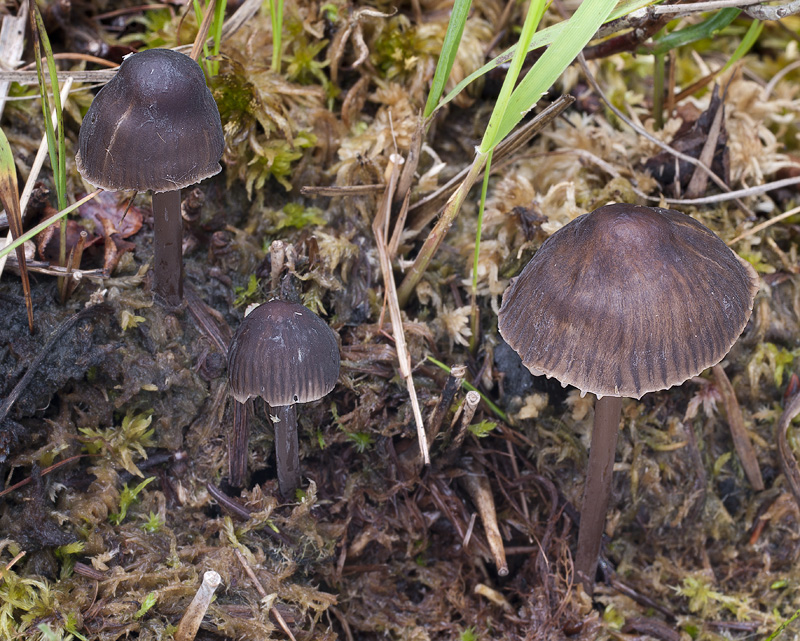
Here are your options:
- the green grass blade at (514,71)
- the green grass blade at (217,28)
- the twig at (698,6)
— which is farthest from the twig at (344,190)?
the twig at (698,6)

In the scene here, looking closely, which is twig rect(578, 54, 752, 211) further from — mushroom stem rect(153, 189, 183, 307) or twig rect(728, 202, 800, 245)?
mushroom stem rect(153, 189, 183, 307)

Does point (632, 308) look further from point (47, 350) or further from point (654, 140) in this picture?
point (47, 350)

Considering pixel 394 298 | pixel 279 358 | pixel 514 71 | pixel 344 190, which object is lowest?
pixel 394 298

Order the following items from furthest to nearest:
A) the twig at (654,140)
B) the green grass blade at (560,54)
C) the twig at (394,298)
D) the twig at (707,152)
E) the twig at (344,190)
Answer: the twig at (707,152) < the twig at (654,140) < the twig at (344,190) < the twig at (394,298) < the green grass blade at (560,54)

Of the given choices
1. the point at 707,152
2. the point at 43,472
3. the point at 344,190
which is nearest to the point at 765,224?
Result: the point at 707,152

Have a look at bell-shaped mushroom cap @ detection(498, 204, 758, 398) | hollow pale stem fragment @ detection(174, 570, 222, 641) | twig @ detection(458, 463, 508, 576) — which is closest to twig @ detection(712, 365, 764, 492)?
bell-shaped mushroom cap @ detection(498, 204, 758, 398)

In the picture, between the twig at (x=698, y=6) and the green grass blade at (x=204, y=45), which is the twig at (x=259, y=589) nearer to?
the green grass blade at (x=204, y=45)
